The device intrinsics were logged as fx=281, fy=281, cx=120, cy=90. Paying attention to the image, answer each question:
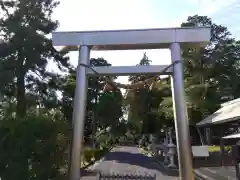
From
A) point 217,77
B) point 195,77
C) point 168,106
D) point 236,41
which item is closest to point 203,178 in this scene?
point 168,106

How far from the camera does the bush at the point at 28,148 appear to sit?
522 centimetres

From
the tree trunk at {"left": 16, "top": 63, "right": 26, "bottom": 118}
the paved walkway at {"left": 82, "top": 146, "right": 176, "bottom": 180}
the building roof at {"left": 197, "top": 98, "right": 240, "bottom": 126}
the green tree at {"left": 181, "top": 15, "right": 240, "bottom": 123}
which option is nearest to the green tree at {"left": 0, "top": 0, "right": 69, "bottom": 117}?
the tree trunk at {"left": 16, "top": 63, "right": 26, "bottom": 118}

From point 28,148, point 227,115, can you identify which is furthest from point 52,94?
point 28,148

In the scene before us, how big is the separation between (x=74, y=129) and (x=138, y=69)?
160cm

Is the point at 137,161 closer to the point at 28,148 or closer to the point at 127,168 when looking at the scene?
the point at 127,168

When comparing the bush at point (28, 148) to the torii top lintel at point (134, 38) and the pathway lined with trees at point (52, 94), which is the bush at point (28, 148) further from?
the torii top lintel at point (134, 38)

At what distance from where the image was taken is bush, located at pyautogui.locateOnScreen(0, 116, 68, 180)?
17.1 ft

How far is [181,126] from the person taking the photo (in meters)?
4.62

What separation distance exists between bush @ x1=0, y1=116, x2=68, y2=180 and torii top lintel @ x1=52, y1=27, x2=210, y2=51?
161cm

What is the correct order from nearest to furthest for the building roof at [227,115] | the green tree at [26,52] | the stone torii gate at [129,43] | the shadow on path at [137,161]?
the stone torii gate at [129,43], the building roof at [227,115], the shadow on path at [137,161], the green tree at [26,52]

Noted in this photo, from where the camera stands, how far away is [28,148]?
521 centimetres

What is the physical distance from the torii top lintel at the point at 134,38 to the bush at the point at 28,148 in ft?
5.27

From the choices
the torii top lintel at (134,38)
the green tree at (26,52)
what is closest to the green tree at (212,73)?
the green tree at (26,52)

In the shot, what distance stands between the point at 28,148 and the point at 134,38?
9.28 ft
